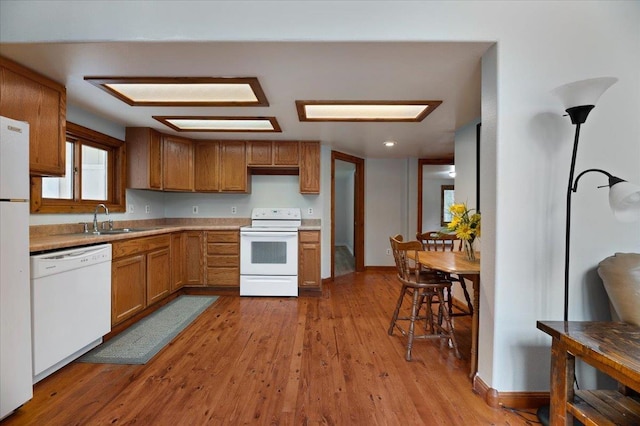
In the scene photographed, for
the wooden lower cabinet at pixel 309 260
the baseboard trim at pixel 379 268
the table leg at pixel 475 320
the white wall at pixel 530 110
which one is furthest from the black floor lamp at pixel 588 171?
the baseboard trim at pixel 379 268

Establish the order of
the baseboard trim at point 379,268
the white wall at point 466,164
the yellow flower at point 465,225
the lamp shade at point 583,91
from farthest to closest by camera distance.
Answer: the baseboard trim at point 379,268
the white wall at point 466,164
the yellow flower at point 465,225
the lamp shade at point 583,91

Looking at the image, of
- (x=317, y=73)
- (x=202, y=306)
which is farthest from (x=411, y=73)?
(x=202, y=306)

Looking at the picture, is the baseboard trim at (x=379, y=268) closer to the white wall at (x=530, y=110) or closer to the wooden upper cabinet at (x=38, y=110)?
the white wall at (x=530, y=110)

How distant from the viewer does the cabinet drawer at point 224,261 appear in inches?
153

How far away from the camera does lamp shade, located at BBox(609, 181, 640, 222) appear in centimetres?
131

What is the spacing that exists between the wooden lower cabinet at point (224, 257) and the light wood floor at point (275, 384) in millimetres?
1041

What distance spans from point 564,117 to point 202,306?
12.0 ft

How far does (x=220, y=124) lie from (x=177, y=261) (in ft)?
5.90

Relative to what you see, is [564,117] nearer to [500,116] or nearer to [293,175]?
[500,116]

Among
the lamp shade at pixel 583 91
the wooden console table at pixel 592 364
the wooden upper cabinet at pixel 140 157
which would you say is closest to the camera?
the wooden console table at pixel 592 364

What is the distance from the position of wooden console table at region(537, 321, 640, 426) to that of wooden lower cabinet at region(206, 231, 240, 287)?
3.31m

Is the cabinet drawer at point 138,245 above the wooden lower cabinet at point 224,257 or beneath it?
above

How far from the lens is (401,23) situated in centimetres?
167

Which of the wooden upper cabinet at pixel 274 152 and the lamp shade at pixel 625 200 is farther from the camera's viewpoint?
the wooden upper cabinet at pixel 274 152
